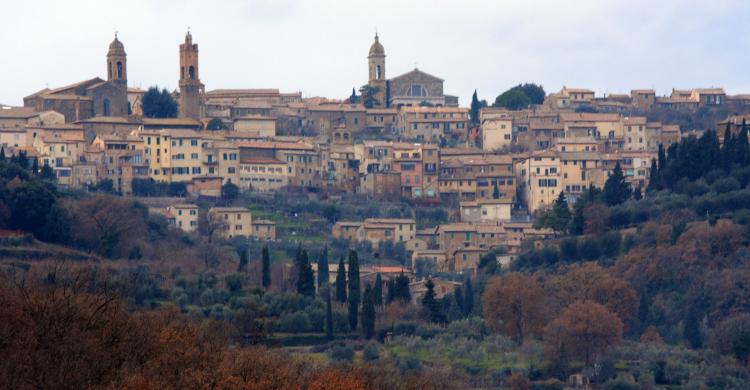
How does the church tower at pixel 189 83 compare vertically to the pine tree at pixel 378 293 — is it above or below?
above

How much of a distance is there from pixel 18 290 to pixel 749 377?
818 inches

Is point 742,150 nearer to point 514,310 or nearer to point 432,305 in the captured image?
point 514,310

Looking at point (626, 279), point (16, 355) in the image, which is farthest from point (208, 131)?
point (16, 355)

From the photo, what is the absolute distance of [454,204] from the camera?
291ft

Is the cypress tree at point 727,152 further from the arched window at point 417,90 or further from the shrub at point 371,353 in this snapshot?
the arched window at point 417,90

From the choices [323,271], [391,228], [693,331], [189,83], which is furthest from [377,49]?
[693,331]

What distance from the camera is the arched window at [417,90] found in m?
105

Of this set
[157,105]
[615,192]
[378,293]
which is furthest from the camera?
[157,105]

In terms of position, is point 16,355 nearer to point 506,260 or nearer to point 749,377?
point 749,377

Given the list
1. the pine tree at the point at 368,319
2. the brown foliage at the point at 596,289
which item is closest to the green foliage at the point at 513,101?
the brown foliage at the point at 596,289

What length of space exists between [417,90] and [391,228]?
934 inches

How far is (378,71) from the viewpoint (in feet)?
348

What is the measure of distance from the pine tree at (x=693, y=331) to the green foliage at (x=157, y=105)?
35388 mm

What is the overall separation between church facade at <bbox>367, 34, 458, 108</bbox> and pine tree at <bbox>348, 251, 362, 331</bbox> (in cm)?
3727
